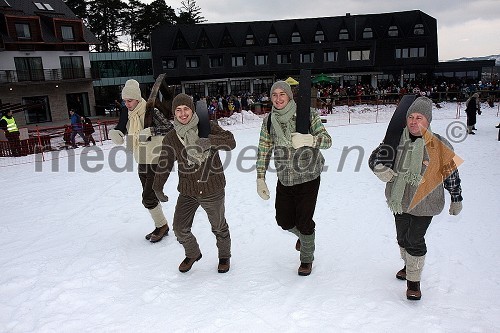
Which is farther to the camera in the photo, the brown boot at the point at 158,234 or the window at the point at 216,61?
the window at the point at 216,61

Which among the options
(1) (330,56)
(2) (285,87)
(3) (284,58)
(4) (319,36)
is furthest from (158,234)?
(4) (319,36)

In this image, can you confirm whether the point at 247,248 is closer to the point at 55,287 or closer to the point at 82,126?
the point at 55,287

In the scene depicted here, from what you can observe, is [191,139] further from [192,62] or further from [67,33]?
[192,62]

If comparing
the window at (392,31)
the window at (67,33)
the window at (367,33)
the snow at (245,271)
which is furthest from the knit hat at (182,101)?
the window at (392,31)

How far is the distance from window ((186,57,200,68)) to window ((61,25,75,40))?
10941 millimetres

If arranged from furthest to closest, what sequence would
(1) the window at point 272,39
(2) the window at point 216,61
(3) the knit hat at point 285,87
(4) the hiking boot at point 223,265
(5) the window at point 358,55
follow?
(1) the window at point 272,39
(5) the window at point 358,55
(2) the window at point 216,61
(4) the hiking boot at point 223,265
(3) the knit hat at point 285,87

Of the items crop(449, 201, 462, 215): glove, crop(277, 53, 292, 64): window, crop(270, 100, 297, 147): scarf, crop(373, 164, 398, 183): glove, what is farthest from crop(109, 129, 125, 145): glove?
crop(277, 53, 292, 64): window

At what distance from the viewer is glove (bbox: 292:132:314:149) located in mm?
3158

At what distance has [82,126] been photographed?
45.6 feet

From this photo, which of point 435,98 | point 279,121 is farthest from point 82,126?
point 435,98

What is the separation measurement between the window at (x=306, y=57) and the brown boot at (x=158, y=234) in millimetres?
34996

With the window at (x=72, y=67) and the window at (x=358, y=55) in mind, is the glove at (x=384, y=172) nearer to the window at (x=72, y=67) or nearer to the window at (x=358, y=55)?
the window at (x=72, y=67)

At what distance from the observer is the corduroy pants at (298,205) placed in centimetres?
342

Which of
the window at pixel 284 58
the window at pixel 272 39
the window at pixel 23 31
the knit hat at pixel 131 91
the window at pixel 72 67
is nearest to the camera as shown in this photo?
the knit hat at pixel 131 91
